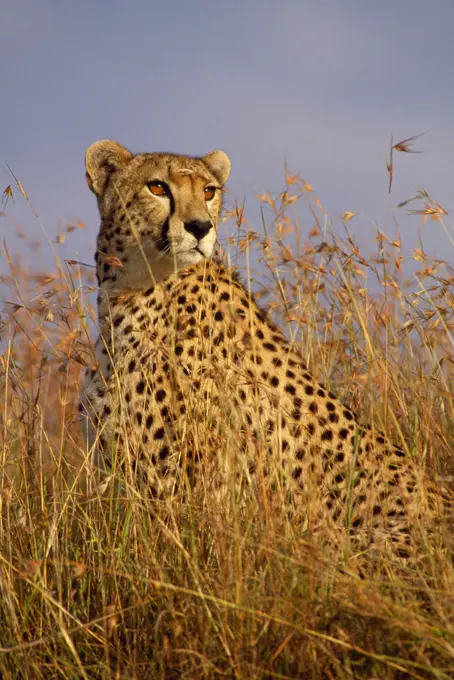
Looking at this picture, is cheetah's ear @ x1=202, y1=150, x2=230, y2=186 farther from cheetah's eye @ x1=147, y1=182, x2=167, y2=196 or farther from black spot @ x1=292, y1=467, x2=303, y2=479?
black spot @ x1=292, y1=467, x2=303, y2=479

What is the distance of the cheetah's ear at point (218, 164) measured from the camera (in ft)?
11.6

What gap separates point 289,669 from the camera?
187 cm

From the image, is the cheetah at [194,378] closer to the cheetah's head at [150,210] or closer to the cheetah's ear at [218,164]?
the cheetah's head at [150,210]

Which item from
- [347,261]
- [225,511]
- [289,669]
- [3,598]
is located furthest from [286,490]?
[347,261]

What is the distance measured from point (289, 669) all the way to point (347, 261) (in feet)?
6.25

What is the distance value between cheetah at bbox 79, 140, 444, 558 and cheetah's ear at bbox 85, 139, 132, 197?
0.05 m

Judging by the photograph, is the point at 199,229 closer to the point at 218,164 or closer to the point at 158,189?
the point at 158,189

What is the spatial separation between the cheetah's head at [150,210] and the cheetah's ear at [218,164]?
7cm

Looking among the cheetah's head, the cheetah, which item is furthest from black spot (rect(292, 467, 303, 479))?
the cheetah's head

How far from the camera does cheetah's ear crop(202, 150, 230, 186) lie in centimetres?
355

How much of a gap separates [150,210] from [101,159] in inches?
17.3

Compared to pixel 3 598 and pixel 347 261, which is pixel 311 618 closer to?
pixel 3 598

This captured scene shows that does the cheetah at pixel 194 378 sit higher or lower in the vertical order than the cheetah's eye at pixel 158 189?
lower

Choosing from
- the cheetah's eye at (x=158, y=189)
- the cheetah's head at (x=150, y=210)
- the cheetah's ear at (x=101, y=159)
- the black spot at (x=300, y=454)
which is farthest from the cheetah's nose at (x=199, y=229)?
the black spot at (x=300, y=454)
